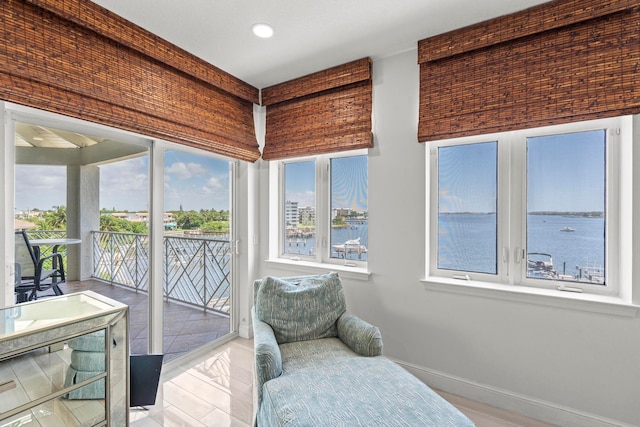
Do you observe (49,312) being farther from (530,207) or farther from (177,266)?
(530,207)

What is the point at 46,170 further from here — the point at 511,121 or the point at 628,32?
the point at 628,32

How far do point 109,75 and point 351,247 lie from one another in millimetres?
2218

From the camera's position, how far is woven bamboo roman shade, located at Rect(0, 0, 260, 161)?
1.54 meters

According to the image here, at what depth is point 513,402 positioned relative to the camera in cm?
191

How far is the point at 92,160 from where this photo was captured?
1986mm

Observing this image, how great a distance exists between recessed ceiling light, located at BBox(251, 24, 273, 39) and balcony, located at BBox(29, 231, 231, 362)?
5.79ft

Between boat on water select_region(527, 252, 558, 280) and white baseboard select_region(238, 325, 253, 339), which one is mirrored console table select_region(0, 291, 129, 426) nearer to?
white baseboard select_region(238, 325, 253, 339)

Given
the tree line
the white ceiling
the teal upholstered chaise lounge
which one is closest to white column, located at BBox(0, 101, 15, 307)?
Answer: the tree line

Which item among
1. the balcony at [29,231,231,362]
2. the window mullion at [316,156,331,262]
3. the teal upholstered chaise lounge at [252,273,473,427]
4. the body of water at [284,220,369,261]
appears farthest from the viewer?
the window mullion at [316,156,331,262]

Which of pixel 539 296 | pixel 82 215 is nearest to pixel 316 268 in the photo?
pixel 539 296

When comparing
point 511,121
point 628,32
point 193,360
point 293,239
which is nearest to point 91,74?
point 293,239

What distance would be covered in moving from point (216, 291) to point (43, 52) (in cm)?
234

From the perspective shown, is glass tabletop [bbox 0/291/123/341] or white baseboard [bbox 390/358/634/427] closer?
glass tabletop [bbox 0/291/123/341]

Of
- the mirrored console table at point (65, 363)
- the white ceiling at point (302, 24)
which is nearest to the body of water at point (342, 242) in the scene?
the white ceiling at point (302, 24)
